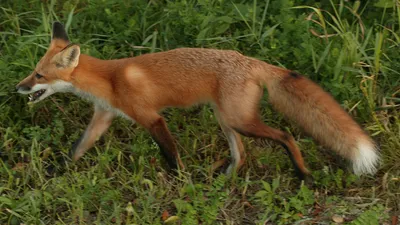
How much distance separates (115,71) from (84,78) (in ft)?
0.67

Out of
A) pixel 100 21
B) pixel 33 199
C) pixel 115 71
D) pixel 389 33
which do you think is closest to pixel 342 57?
pixel 389 33

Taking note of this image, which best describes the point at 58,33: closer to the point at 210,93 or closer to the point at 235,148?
the point at 210,93

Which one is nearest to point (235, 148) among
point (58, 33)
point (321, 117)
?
point (321, 117)

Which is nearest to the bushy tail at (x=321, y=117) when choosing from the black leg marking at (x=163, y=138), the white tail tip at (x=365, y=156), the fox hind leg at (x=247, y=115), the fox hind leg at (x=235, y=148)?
the white tail tip at (x=365, y=156)

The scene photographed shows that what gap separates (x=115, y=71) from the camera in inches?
177

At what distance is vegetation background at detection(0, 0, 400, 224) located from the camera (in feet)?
13.6

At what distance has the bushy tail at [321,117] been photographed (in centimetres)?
414

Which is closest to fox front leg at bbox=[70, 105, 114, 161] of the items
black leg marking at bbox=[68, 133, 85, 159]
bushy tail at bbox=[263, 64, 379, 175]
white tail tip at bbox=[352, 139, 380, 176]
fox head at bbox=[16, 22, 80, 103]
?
black leg marking at bbox=[68, 133, 85, 159]

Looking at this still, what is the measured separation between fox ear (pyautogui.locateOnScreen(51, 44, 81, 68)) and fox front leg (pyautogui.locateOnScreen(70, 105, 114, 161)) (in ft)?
1.33

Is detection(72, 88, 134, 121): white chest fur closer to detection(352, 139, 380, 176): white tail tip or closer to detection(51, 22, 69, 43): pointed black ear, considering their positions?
detection(51, 22, 69, 43): pointed black ear

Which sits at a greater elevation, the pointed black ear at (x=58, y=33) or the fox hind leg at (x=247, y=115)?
the pointed black ear at (x=58, y=33)

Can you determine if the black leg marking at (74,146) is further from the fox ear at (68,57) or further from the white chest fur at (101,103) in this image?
the fox ear at (68,57)

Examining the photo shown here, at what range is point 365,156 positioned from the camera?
4.11 metres

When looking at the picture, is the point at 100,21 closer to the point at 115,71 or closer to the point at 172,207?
the point at 115,71
